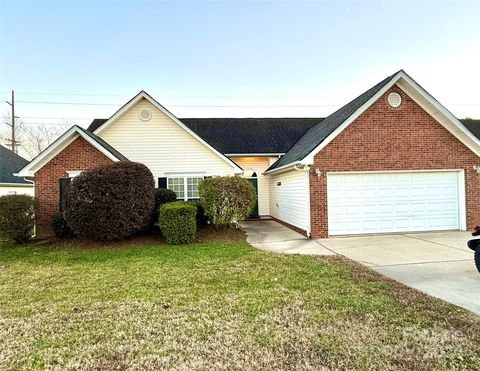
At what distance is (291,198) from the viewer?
46.1 ft

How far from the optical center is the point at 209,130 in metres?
21.4

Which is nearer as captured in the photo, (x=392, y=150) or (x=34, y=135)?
(x=392, y=150)

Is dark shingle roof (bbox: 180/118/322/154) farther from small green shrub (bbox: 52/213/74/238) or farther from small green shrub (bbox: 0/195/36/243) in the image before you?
small green shrub (bbox: 0/195/36/243)

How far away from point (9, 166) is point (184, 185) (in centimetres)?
1592

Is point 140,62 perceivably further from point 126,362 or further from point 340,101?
point 340,101

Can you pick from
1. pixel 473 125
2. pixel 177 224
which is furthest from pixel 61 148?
pixel 473 125

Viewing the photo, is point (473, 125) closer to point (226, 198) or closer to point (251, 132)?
point (251, 132)

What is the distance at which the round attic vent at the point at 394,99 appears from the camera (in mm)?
11758

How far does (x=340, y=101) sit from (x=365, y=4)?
22007mm

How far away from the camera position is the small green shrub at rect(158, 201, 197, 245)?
10.3 m

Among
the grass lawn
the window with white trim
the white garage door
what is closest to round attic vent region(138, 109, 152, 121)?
the window with white trim

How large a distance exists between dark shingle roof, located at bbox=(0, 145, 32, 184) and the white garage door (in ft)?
68.8

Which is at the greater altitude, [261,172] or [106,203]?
[261,172]

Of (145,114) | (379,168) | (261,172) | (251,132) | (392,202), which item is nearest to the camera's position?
(379,168)
